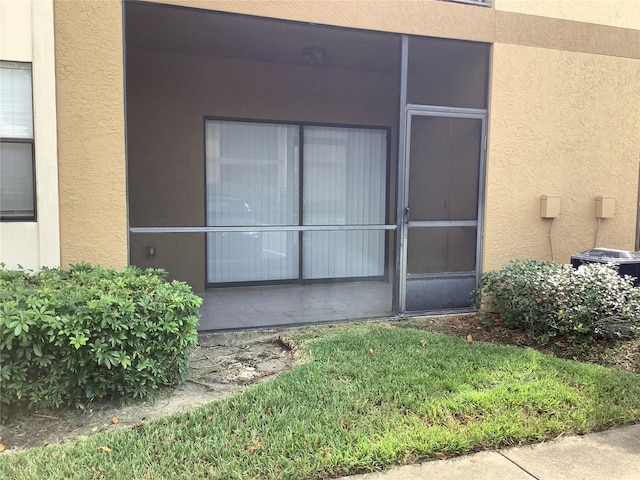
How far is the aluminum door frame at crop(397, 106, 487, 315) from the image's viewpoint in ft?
19.5

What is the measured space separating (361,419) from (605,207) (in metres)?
5.13

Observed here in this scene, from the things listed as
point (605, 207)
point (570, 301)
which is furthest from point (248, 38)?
point (605, 207)

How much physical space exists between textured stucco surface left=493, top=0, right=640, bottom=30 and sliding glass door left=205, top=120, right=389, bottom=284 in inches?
114

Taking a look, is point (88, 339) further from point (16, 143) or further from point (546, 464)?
point (546, 464)

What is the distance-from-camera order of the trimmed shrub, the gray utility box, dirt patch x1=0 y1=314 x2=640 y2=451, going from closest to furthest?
dirt patch x1=0 y1=314 x2=640 y2=451 → the trimmed shrub → the gray utility box

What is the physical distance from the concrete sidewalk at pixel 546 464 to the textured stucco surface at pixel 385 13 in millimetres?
4456

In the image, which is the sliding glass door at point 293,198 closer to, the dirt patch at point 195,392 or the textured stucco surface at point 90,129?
the dirt patch at point 195,392

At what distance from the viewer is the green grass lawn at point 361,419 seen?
2.83m

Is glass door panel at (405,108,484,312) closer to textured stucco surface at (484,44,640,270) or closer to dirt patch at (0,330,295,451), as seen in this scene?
textured stucco surface at (484,44,640,270)

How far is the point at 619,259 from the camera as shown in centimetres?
580

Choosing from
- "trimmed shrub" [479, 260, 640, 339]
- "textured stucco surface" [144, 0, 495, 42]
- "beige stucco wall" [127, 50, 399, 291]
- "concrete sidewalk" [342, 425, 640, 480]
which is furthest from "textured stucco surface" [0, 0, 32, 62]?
"trimmed shrub" [479, 260, 640, 339]

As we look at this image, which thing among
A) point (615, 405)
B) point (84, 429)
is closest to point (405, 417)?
point (615, 405)

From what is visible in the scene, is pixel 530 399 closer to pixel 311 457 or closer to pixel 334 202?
pixel 311 457

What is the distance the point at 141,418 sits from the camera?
3.46 meters
